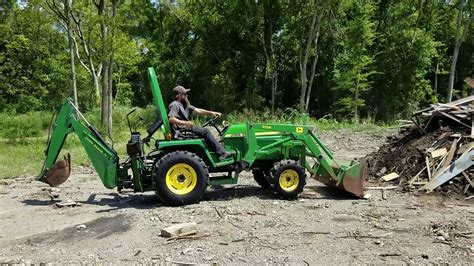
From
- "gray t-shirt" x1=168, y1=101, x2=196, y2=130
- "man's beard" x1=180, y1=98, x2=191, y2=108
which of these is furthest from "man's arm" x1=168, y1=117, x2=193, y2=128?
"man's beard" x1=180, y1=98, x2=191, y2=108

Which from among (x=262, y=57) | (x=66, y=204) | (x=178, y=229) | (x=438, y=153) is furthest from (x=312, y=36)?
(x=178, y=229)

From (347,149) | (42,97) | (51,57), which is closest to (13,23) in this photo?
(51,57)

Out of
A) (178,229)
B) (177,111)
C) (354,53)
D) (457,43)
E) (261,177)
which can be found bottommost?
(178,229)

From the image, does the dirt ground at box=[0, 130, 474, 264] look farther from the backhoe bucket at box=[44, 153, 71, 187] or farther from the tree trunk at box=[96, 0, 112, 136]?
the tree trunk at box=[96, 0, 112, 136]

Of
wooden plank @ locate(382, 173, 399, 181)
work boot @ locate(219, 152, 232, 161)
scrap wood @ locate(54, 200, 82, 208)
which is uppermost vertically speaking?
work boot @ locate(219, 152, 232, 161)

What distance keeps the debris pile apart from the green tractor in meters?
1.58

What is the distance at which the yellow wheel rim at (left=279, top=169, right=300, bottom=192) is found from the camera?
26.6 feet

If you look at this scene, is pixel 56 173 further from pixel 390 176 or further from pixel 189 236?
pixel 390 176

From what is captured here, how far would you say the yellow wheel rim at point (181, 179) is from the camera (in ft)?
24.9

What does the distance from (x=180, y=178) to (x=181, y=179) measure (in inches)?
0.9

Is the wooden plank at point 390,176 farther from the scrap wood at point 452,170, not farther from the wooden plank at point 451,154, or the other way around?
the wooden plank at point 451,154

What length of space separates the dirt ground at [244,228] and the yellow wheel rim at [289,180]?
269 millimetres

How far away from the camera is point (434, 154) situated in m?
9.29

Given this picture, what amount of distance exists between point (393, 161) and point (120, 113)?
16709 millimetres
